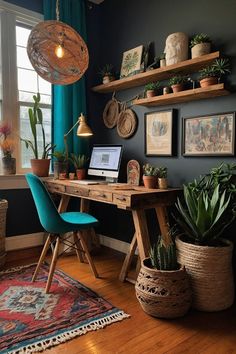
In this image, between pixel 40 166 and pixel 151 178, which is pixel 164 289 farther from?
pixel 40 166

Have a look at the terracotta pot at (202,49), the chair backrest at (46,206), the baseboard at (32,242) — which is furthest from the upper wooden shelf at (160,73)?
the baseboard at (32,242)

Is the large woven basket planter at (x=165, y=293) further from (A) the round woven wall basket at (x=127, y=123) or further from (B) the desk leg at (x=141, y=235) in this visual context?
(A) the round woven wall basket at (x=127, y=123)

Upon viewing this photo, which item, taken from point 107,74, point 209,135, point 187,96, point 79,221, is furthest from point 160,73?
point 79,221

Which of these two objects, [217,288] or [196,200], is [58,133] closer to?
[196,200]

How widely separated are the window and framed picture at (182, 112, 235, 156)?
1.61 meters

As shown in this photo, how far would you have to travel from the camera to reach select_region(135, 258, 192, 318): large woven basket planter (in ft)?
5.92

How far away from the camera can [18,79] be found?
9.82 feet

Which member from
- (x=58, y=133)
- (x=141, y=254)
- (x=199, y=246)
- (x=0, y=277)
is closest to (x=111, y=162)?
(x=58, y=133)

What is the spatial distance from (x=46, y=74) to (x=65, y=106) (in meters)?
0.94

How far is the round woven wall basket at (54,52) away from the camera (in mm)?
2004

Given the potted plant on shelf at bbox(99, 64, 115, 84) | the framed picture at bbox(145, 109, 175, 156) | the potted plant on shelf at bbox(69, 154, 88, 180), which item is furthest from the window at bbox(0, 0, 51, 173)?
the framed picture at bbox(145, 109, 175, 156)

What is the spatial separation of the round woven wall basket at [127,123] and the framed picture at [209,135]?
0.61 metres

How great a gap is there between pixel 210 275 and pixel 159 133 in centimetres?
129

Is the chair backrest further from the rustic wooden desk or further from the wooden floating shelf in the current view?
the wooden floating shelf
